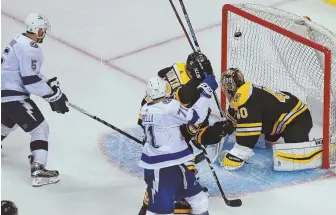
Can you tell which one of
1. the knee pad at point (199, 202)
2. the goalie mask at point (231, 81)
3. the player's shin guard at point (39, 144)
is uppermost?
the goalie mask at point (231, 81)

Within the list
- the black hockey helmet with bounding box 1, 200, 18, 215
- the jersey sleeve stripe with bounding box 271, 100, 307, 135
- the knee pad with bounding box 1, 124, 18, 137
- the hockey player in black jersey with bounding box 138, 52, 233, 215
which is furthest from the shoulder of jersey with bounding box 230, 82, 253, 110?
the black hockey helmet with bounding box 1, 200, 18, 215

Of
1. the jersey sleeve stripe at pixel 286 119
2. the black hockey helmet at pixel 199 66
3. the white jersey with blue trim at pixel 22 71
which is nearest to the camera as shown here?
the black hockey helmet at pixel 199 66

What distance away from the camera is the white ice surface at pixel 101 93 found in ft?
14.2

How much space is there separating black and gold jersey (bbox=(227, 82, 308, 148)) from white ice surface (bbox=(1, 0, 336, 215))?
0.32m

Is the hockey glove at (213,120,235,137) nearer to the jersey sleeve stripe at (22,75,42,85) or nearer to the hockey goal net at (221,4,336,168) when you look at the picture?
the hockey goal net at (221,4,336,168)

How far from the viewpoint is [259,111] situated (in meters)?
4.55

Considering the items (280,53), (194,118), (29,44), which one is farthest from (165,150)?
(280,53)

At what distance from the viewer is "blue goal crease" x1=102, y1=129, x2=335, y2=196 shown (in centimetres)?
445

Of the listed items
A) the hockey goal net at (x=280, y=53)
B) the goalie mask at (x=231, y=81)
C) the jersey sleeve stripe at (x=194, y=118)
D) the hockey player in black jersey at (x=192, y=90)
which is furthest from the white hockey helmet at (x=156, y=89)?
the hockey goal net at (x=280, y=53)

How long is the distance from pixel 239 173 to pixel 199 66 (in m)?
0.59

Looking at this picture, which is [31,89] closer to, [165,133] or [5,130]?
[5,130]

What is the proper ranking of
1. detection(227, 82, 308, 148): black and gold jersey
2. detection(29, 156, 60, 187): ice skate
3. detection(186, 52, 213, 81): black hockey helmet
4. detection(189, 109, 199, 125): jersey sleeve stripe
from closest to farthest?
detection(189, 109, 199, 125): jersey sleeve stripe → detection(186, 52, 213, 81): black hockey helmet → detection(29, 156, 60, 187): ice skate → detection(227, 82, 308, 148): black and gold jersey

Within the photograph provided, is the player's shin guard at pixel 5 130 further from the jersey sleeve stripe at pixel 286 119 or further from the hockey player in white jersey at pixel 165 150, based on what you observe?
the jersey sleeve stripe at pixel 286 119

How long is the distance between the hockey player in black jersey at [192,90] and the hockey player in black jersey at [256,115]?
Answer: 11cm
